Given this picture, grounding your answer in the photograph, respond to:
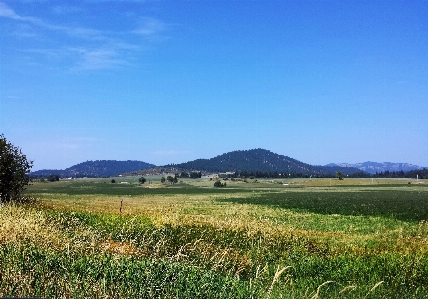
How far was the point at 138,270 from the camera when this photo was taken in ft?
36.2

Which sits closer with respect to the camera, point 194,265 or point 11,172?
point 194,265

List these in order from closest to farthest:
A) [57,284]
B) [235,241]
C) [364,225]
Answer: [57,284], [235,241], [364,225]

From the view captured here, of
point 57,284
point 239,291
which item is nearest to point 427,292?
point 239,291

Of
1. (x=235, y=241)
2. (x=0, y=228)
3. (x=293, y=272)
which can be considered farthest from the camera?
(x=235, y=241)

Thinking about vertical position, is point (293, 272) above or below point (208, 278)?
below

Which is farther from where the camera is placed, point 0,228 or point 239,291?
point 0,228

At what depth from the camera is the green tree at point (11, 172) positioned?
108ft

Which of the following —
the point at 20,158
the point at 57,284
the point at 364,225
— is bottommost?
the point at 364,225

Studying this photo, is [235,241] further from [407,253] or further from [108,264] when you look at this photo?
[108,264]

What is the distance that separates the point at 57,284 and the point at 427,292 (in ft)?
37.8

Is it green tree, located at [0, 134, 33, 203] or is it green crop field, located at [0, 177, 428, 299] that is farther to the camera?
green tree, located at [0, 134, 33, 203]

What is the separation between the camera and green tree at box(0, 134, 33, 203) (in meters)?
32.9

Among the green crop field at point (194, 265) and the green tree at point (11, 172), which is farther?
the green tree at point (11, 172)

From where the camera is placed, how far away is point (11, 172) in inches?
1328
